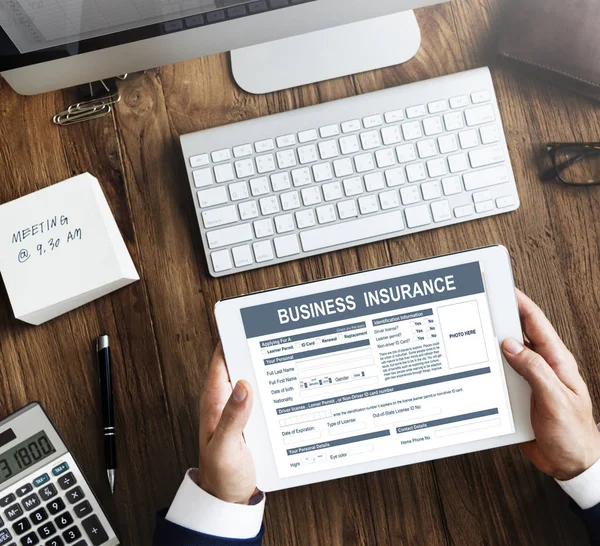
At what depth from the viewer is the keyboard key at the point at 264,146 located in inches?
27.8

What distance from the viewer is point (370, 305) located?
61cm

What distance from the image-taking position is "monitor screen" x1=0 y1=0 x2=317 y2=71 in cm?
54

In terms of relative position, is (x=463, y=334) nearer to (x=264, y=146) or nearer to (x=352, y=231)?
(x=352, y=231)

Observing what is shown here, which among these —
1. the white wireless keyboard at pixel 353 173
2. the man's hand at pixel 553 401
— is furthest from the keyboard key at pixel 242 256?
the man's hand at pixel 553 401

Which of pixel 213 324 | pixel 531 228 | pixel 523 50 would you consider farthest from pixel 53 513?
pixel 523 50

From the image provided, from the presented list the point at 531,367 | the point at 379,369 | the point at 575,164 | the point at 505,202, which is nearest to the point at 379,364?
the point at 379,369

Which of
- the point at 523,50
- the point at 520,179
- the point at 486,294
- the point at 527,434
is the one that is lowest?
the point at 527,434

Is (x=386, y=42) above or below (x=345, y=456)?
above

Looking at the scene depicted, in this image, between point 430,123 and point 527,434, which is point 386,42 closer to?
point 430,123

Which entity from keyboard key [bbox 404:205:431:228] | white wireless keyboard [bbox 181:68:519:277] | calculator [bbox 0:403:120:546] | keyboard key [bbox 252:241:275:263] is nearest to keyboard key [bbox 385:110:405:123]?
white wireless keyboard [bbox 181:68:519:277]

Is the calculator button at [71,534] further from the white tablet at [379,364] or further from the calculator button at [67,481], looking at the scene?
the white tablet at [379,364]

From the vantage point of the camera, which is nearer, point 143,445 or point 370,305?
point 370,305

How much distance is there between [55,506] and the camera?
0.68m

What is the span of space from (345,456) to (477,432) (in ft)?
0.49
